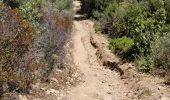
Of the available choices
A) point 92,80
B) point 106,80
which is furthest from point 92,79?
point 106,80

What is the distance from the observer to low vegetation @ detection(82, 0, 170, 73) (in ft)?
47.9

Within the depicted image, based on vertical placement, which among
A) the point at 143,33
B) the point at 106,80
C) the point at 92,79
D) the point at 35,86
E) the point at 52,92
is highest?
the point at 143,33

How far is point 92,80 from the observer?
47.4 feet

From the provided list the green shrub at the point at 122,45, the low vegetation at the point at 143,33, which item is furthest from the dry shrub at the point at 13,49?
the green shrub at the point at 122,45

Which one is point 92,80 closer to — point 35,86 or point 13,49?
point 35,86

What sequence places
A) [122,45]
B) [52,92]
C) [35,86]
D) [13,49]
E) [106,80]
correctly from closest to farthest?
[13,49], [35,86], [52,92], [106,80], [122,45]

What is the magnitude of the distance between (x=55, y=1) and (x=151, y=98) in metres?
14.3

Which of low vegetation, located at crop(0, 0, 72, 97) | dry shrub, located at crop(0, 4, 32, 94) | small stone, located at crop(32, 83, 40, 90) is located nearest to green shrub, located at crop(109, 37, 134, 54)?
low vegetation, located at crop(0, 0, 72, 97)

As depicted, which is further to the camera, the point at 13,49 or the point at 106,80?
the point at 106,80

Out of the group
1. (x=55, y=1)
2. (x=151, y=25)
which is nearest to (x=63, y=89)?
(x=151, y=25)

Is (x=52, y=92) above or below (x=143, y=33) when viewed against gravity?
below

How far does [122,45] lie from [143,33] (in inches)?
74.1

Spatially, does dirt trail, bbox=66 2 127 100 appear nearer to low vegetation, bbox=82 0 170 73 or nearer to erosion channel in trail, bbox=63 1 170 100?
erosion channel in trail, bbox=63 1 170 100

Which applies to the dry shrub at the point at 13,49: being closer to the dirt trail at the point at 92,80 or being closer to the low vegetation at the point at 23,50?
the low vegetation at the point at 23,50
